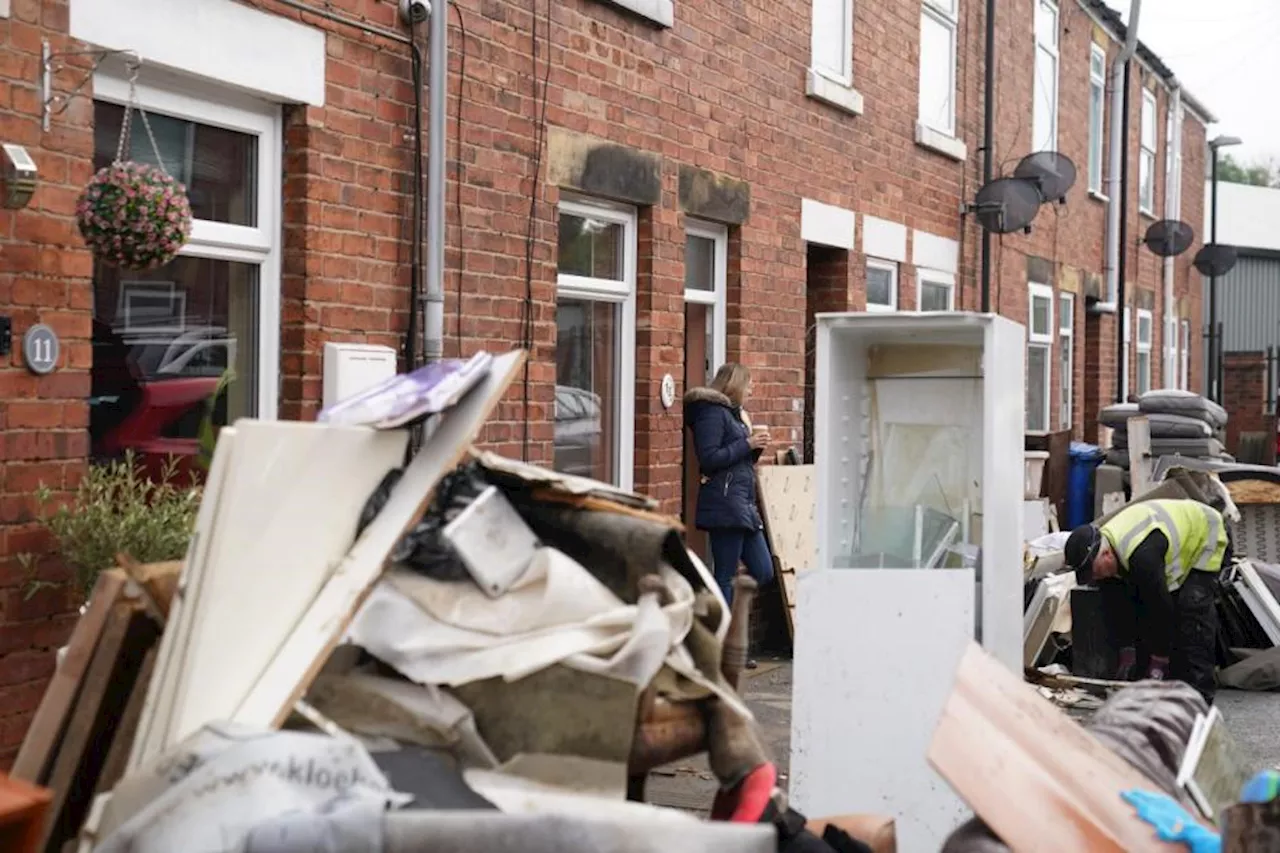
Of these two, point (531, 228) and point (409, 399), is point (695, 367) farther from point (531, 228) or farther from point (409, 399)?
point (409, 399)

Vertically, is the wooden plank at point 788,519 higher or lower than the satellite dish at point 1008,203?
lower

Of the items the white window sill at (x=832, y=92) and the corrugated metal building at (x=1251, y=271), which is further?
the corrugated metal building at (x=1251, y=271)

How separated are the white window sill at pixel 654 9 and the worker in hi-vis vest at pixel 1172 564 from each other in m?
3.70

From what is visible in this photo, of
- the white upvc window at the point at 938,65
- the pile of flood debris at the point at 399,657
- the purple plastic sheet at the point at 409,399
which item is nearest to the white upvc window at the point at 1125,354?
the white upvc window at the point at 938,65

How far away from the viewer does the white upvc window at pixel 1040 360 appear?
57.4ft

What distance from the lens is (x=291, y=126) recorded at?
6.62m

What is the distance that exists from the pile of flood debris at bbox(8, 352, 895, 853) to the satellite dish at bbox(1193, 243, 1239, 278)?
2272 centimetres

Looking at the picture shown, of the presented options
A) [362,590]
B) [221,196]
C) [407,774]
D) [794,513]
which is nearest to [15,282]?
[221,196]

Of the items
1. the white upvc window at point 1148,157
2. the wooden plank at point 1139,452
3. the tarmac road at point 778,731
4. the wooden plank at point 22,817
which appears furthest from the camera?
the white upvc window at point 1148,157

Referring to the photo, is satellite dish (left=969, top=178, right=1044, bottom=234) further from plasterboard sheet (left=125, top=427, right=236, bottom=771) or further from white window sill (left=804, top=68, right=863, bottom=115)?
plasterboard sheet (left=125, top=427, right=236, bottom=771)

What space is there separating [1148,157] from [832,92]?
13.3 meters

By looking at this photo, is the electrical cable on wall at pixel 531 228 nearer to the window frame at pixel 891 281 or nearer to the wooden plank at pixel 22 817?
the window frame at pixel 891 281

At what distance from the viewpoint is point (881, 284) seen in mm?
13008

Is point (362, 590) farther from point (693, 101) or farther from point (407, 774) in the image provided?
point (693, 101)
